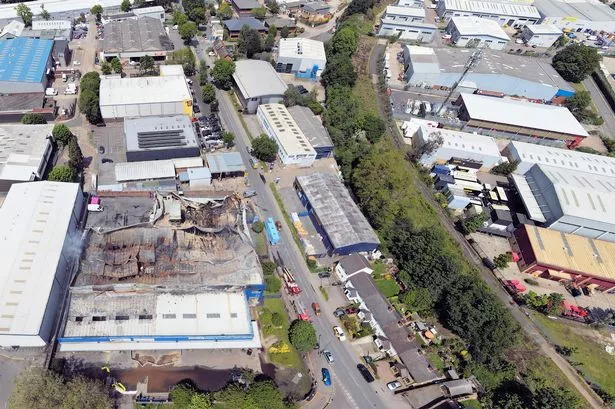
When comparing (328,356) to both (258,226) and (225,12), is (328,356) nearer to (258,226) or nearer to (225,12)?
(258,226)

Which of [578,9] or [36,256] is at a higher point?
[578,9]

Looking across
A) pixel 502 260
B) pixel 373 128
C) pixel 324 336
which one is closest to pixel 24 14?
pixel 373 128

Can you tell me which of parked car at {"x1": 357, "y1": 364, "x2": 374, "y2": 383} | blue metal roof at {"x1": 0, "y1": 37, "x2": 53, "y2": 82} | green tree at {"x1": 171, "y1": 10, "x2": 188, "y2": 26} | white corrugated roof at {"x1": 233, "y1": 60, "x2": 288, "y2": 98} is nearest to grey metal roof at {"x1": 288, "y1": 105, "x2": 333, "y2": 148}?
white corrugated roof at {"x1": 233, "y1": 60, "x2": 288, "y2": 98}

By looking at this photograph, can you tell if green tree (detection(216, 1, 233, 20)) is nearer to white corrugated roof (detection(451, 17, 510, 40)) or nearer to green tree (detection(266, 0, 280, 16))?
green tree (detection(266, 0, 280, 16))

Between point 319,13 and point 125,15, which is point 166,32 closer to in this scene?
point 125,15

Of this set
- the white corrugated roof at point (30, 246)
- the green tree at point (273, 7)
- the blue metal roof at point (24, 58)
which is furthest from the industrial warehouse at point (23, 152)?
the green tree at point (273, 7)
